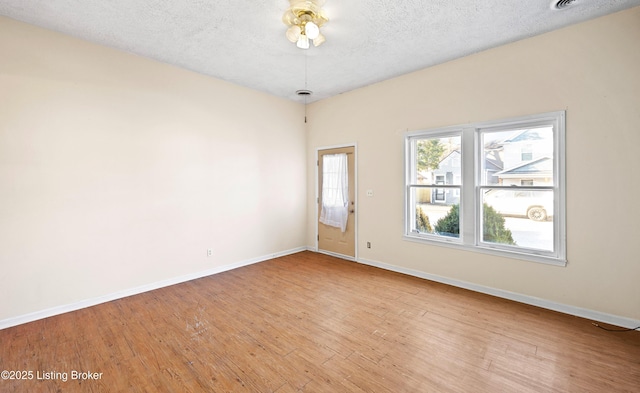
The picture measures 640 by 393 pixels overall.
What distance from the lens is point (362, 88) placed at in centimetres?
477

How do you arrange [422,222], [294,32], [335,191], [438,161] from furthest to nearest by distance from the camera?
[335,191]
[422,222]
[438,161]
[294,32]

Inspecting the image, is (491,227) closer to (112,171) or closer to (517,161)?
(517,161)

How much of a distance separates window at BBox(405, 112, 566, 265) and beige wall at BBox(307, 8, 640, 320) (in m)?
0.12

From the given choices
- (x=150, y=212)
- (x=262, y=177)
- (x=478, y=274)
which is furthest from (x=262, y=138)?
(x=478, y=274)

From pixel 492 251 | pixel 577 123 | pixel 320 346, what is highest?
pixel 577 123

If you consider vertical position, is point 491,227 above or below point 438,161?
below

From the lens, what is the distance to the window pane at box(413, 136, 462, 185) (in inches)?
153

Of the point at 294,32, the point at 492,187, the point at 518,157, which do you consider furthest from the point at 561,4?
the point at 294,32

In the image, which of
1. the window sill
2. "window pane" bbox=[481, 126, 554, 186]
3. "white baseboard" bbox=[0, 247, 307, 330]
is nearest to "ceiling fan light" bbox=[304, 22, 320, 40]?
"window pane" bbox=[481, 126, 554, 186]

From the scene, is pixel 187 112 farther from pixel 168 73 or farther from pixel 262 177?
pixel 262 177

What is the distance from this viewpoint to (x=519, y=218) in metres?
3.37

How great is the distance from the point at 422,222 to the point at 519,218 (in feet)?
4.10

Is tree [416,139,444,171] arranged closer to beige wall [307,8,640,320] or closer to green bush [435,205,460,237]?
beige wall [307,8,640,320]

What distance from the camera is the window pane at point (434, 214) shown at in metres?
3.93
